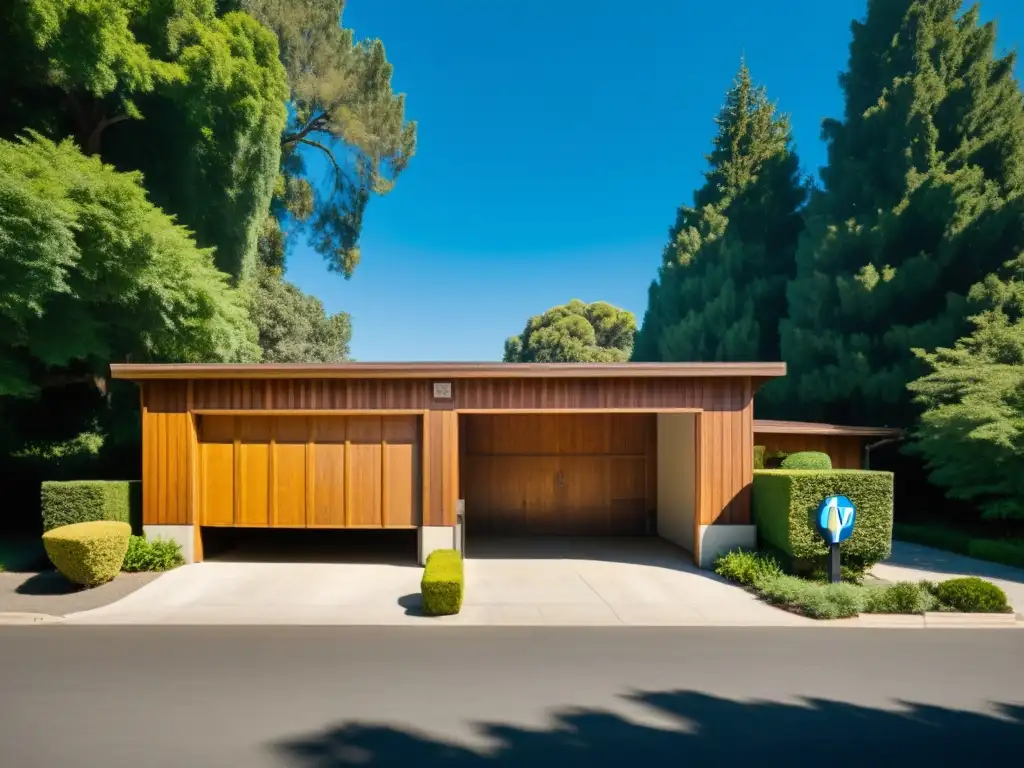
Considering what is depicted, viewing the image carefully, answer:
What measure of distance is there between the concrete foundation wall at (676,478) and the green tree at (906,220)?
28.6ft

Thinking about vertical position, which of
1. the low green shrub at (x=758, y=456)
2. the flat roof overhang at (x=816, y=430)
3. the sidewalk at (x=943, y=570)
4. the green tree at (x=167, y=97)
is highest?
the green tree at (x=167, y=97)

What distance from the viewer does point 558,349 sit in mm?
52875

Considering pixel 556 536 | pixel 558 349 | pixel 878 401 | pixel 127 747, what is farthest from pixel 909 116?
pixel 558 349

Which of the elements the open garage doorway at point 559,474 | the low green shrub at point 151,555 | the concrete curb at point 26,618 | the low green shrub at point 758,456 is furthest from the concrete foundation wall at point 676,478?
the concrete curb at point 26,618

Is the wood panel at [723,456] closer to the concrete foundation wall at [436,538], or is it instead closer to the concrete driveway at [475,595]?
the concrete driveway at [475,595]

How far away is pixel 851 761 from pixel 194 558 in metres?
10.7

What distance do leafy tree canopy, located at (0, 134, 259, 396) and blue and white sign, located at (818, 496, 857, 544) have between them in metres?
14.1

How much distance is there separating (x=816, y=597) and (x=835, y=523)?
4.95ft

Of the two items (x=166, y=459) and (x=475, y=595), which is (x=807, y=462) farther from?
(x=166, y=459)

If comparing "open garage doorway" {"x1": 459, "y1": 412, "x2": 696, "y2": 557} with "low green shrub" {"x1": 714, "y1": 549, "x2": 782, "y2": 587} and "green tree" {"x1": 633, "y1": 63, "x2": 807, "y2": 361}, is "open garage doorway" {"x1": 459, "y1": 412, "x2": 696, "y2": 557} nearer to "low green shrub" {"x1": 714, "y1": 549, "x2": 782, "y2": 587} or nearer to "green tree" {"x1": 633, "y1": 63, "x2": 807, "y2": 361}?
"low green shrub" {"x1": 714, "y1": 549, "x2": 782, "y2": 587}

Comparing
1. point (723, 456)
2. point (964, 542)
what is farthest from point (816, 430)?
point (723, 456)

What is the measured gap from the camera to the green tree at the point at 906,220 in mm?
18172

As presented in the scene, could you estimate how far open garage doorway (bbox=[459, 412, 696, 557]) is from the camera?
15.1 metres

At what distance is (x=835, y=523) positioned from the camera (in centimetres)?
945
